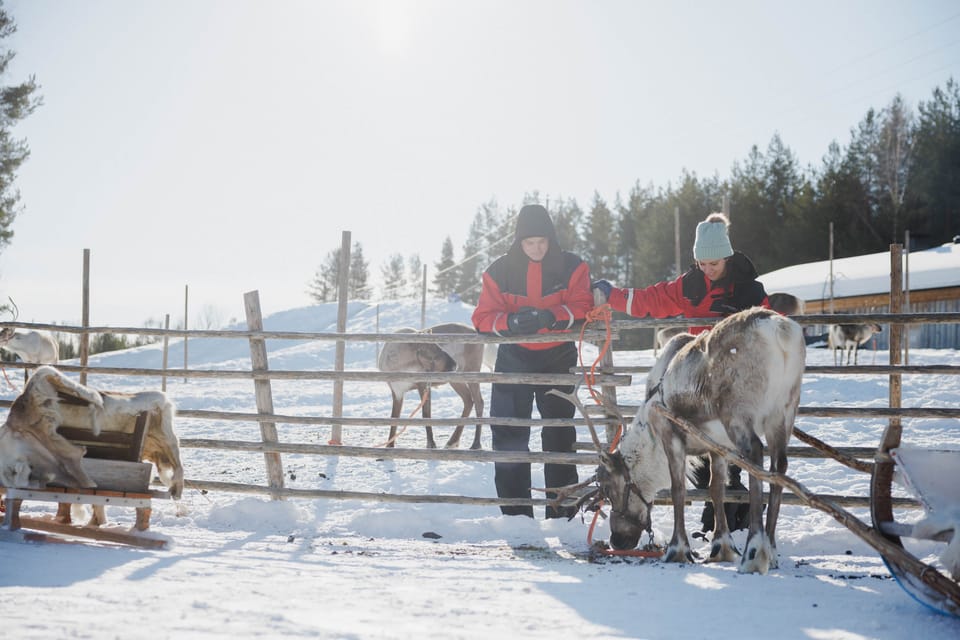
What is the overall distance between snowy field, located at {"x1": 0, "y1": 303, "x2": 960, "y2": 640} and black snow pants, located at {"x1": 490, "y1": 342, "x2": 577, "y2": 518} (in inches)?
13.6

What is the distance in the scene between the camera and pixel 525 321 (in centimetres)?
443

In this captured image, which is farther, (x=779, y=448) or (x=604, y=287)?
(x=604, y=287)

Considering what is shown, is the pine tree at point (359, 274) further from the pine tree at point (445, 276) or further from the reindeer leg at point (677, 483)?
the reindeer leg at point (677, 483)

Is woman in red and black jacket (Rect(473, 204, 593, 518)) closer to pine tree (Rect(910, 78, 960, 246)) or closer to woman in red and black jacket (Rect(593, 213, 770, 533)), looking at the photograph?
woman in red and black jacket (Rect(593, 213, 770, 533))

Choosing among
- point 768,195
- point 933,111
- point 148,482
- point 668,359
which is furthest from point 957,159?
point 148,482

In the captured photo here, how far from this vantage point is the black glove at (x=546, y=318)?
4422 mm

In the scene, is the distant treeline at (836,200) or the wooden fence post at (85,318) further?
the distant treeline at (836,200)

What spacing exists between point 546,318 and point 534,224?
0.62 metres

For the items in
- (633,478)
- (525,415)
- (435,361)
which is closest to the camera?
(633,478)

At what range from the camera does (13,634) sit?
1.83m

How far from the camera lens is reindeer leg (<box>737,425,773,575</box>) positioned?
3.02m

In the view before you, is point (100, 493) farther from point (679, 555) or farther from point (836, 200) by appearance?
point (836, 200)

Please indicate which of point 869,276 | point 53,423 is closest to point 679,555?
point 53,423

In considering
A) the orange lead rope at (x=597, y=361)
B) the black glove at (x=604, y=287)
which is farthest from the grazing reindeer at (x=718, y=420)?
the black glove at (x=604, y=287)
